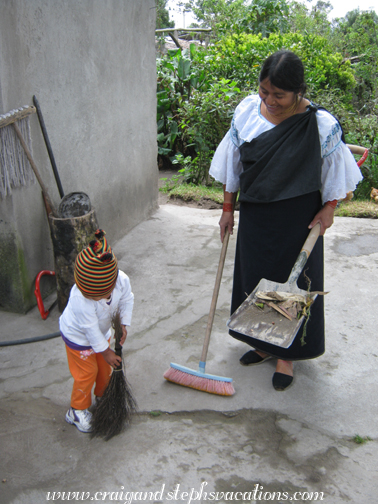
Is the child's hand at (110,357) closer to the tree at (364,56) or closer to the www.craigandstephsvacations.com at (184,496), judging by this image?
the www.craigandstephsvacations.com at (184,496)

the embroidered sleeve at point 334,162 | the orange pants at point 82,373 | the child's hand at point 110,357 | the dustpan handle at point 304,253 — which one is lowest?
the orange pants at point 82,373

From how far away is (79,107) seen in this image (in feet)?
12.6

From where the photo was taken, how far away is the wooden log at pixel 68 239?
10.4 feet

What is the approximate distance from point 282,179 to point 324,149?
258 mm

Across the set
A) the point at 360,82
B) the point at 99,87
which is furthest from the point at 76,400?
the point at 360,82

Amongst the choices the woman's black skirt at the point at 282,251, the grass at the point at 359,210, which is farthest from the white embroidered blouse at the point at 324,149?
the grass at the point at 359,210

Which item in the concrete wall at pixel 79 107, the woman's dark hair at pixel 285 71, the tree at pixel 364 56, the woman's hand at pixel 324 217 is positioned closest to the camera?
the woman's dark hair at pixel 285 71

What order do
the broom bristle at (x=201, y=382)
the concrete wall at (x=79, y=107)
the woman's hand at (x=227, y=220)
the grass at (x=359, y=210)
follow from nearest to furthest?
the broom bristle at (x=201, y=382), the woman's hand at (x=227, y=220), the concrete wall at (x=79, y=107), the grass at (x=359, y=210)

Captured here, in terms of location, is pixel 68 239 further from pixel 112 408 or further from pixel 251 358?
pixel 251 358

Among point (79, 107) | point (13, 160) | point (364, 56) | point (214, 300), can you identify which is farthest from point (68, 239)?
point (364, 56)

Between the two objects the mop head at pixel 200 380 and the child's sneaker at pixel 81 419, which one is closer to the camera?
the child's sneaker at pixel 81 419

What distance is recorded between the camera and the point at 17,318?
3340 mm

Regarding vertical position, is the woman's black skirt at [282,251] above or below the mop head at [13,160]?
below

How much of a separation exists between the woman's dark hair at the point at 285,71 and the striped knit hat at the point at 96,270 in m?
1.14
